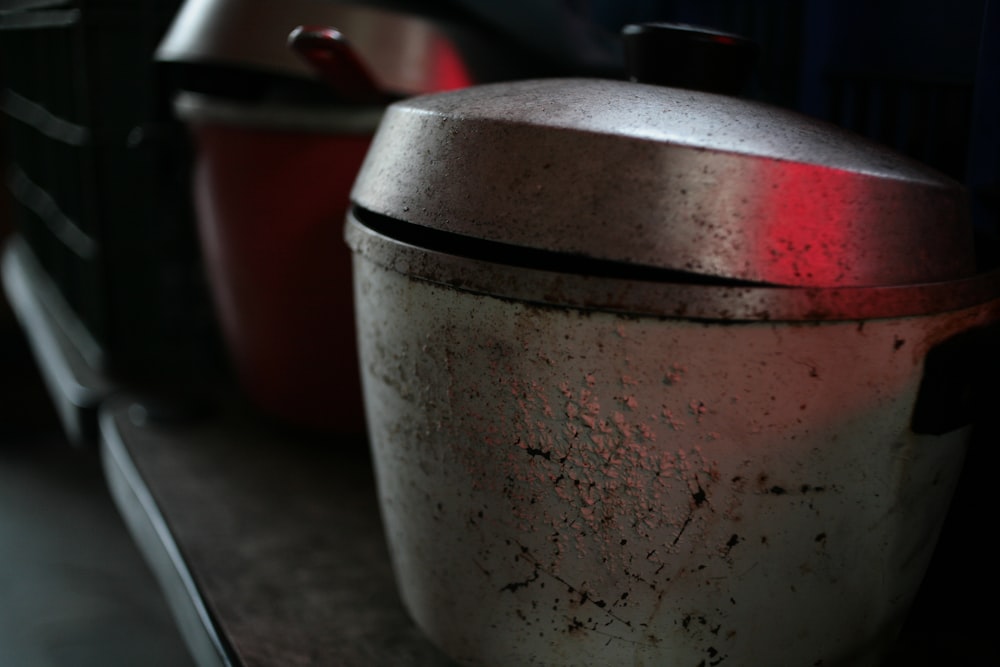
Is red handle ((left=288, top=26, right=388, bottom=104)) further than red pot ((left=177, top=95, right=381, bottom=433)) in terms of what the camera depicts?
No

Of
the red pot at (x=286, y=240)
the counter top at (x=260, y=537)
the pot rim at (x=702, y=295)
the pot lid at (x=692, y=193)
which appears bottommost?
the counter top at (x=260, y=537)

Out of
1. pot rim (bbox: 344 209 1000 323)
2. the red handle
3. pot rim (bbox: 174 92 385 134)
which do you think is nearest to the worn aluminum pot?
pot rim (bbox: 344 209 1000 323)

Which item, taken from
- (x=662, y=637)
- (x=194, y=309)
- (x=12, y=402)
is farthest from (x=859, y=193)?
(x=12, y=402)

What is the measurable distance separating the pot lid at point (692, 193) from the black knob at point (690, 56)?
112 mm

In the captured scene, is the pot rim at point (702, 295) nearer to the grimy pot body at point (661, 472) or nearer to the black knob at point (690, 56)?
the grimy pot body at point (661, 472)

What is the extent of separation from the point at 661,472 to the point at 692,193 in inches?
7.7

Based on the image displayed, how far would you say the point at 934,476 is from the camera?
2.35 feet

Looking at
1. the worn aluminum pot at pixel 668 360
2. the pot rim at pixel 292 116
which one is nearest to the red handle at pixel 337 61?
the pot rim at pixel 292 116

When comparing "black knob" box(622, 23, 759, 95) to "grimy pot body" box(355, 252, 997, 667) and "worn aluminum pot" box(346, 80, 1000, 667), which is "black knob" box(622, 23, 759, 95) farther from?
"grimy pot body" box(355, 252, 997, 667)

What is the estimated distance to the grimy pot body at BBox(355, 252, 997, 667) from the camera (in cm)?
62

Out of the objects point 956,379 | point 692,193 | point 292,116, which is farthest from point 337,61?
point 956,379

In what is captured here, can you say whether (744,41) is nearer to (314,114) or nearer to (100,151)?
(314,114)

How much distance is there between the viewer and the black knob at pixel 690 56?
776 millimetres

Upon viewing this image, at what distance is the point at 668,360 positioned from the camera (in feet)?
2.02
